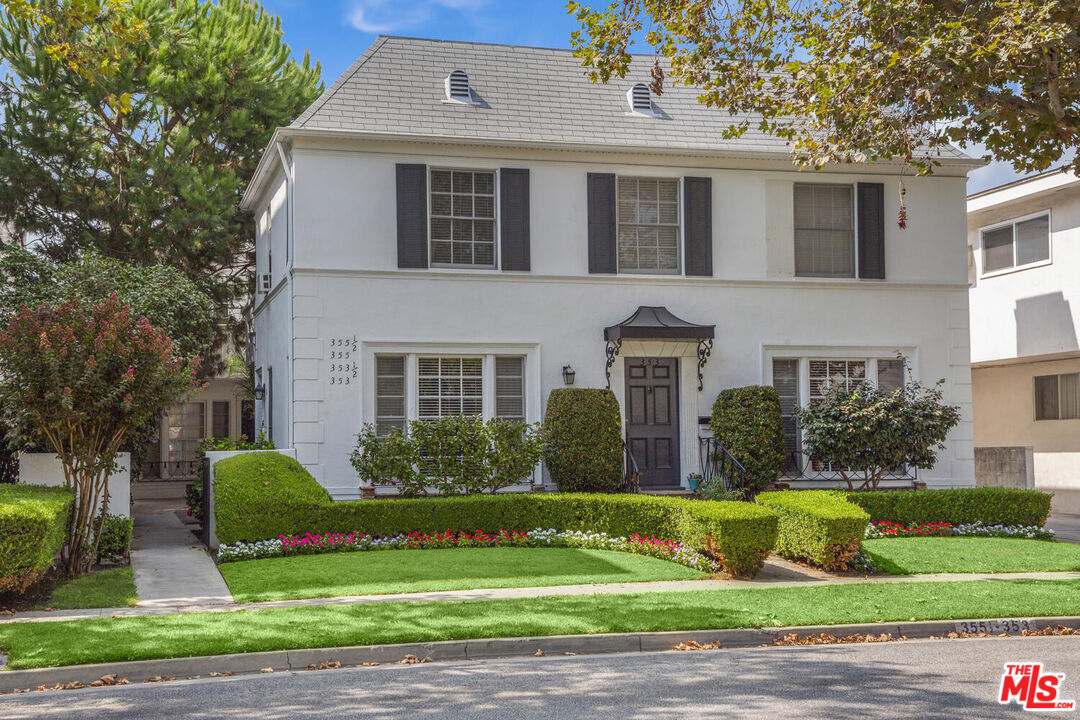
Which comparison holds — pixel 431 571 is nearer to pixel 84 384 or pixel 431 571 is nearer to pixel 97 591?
pixel 97 591

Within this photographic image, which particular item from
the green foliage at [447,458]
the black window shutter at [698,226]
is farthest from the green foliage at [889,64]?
the green foliage at [447,458]

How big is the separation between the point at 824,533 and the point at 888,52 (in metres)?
5.84

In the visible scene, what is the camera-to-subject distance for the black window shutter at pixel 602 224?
1773 cm

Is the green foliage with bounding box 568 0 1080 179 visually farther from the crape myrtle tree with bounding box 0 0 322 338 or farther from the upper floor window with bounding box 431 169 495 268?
the crape myrtle tree with bounding box 0 0 322 338

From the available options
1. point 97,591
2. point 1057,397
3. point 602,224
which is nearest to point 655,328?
point 602,224

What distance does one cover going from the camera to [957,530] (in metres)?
16.0

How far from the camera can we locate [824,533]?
12.9m

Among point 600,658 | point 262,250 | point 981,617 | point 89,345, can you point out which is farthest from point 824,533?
point 262,250

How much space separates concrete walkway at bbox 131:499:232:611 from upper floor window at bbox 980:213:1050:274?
57.0ft

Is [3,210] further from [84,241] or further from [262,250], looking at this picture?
[262,250]

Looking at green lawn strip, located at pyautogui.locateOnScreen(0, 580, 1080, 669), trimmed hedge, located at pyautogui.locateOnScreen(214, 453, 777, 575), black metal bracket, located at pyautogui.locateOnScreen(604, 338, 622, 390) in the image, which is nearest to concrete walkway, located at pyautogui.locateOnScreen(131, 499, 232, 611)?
trimmed hedge, located at pyautogui.locateOnScreen(214, 453, 777, 575)

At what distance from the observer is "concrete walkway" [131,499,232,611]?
11.0m

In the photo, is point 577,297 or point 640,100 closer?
point 577,297

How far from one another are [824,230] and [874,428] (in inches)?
164
